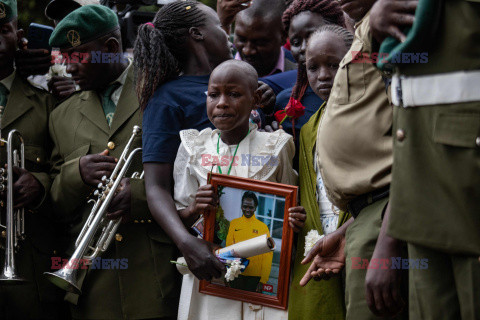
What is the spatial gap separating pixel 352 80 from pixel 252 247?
1022 mm

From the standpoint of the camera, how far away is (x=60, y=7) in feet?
17.7

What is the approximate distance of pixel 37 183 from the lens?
448 centimetres

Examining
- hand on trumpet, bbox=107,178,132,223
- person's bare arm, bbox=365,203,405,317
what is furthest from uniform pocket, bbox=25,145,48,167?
person's bare arm, bbox=365,203,405,317

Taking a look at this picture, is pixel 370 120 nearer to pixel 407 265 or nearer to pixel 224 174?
pixel 407 265

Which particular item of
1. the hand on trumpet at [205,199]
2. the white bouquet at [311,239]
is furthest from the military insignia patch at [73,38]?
the white bouquet at [311,239]

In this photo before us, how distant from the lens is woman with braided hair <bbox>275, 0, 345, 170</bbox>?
13.0 ft

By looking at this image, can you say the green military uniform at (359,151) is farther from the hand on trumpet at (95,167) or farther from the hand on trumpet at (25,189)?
the hand on trumpet at (25,189)

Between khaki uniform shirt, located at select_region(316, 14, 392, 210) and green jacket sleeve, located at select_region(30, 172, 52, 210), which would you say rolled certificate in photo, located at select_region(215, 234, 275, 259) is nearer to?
khaki uniform shirt, located at select_region(316, 14, 392, 210)

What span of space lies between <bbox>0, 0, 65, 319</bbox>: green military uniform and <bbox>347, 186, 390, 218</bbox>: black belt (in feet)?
8.17

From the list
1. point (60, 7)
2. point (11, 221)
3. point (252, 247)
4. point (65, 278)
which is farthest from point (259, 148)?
point (60, 7)

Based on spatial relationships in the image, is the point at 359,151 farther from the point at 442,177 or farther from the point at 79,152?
the point at 79,152

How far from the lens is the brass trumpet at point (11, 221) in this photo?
428 cm

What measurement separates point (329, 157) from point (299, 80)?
1.55 metres

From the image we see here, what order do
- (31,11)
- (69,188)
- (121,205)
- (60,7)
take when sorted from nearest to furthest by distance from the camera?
(121,205)
(69,188)
(60,7)
(31,11)
